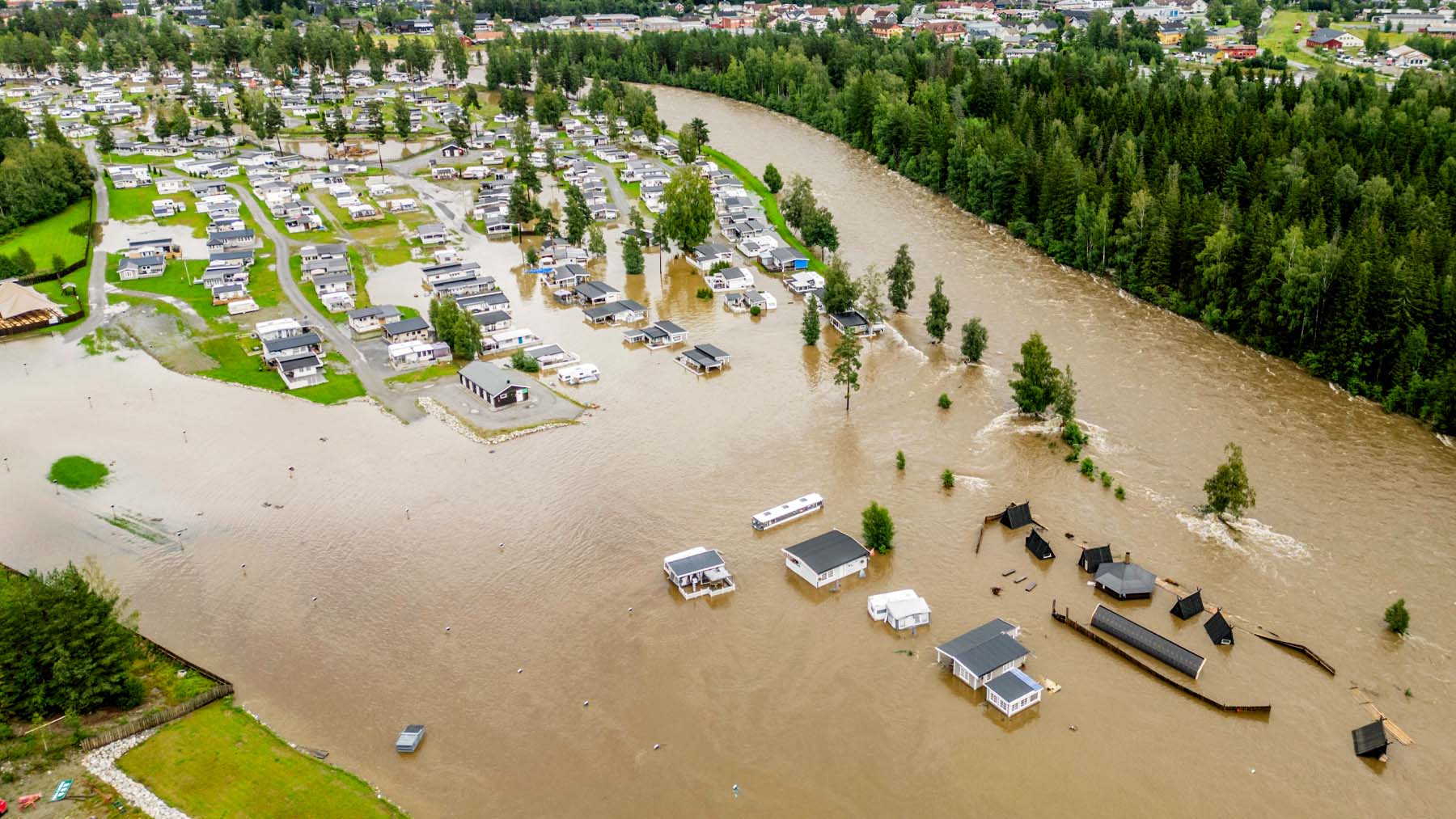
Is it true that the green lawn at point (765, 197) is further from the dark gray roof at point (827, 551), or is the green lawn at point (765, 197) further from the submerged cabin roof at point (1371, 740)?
the submerged cabin roof at point (1371, 740)

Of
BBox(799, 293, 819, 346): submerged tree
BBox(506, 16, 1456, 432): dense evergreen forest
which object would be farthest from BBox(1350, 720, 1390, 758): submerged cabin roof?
BBox(799, 293, 819, 346): submerged tree

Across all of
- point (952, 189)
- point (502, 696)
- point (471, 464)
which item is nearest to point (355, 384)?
point (471, 464)

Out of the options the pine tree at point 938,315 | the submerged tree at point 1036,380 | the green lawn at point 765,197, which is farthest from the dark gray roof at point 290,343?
the submerged tree at point 1036,380

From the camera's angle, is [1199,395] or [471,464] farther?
[1199,395]

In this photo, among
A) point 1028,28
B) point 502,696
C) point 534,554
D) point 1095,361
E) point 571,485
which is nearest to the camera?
point 502,696

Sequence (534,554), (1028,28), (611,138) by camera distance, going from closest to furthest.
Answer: (534,554) < (611,138) < (1028,28)

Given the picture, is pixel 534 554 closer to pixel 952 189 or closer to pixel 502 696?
pixel 502 696

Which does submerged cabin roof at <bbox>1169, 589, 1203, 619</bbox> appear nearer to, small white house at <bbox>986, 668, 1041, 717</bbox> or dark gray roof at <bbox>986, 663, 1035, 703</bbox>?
small white house at <bbox>986, 668, 1041, 717</bbox>
